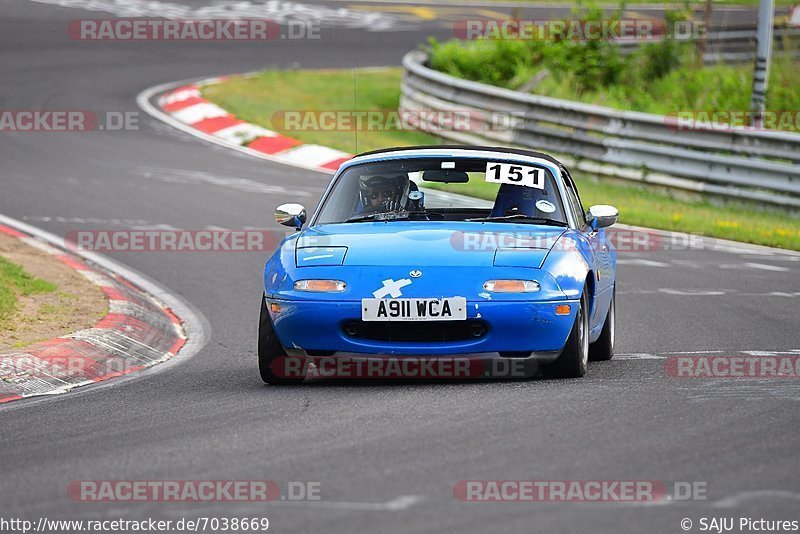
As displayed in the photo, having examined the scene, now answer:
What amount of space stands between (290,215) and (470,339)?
184 cm

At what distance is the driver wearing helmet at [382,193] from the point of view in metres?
8.59

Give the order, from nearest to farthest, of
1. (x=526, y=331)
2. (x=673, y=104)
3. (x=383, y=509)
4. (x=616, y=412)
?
(x=383, y=509)
(x=616, y=412)
(x=526, y=331)
(x=673, y=104)

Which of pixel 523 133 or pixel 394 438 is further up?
pixel 394 438

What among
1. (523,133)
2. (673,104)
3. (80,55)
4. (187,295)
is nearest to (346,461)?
(187,295)

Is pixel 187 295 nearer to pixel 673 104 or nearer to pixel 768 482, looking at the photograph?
pixel 768 482

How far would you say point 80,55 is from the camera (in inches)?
1053

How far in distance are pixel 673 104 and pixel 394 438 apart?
18114mm

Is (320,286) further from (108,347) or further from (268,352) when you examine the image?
(108,347)

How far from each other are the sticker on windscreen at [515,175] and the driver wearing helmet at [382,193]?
1.77 feet

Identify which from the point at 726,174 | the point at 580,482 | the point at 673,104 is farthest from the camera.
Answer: the point at 673,104

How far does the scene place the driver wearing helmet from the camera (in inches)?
338

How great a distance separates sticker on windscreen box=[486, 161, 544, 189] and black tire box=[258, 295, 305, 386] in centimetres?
185

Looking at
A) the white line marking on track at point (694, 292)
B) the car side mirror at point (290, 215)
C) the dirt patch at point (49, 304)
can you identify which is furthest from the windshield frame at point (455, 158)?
the white line marking on track at point (694, 292)

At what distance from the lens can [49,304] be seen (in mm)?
9953
